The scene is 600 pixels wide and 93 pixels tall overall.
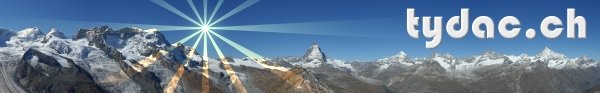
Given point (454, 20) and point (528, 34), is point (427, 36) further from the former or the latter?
point (528, 34)

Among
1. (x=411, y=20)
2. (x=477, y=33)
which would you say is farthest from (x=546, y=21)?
(x=411, y=20)

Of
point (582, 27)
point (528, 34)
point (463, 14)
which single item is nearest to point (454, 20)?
point (463, 14)

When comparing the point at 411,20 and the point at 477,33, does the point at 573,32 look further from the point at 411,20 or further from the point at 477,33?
the point at 411,20

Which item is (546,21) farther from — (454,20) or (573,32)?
(454,20)

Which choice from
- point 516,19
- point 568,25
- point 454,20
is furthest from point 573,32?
point 454,20

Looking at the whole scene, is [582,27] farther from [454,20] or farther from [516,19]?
[454,20]
